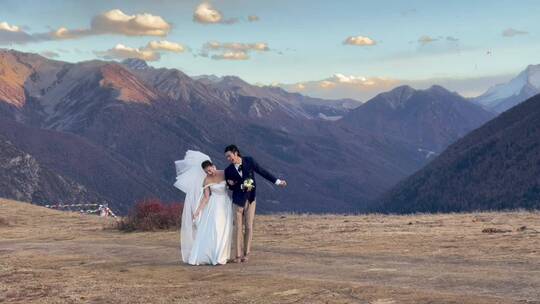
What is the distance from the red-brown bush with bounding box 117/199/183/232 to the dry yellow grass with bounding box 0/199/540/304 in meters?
2.98

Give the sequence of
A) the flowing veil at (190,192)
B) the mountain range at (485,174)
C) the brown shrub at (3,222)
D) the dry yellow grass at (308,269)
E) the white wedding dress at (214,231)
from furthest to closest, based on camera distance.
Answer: the mountain range at (485,174)
the brown shrub at (3,222)
the flowing veil at (190,192)
the white wedding dress at (214,231)
the dry yellow grass at (308,269)

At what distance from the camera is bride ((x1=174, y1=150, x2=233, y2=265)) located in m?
16.7

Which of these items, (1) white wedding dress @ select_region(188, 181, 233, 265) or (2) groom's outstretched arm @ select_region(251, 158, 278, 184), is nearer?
(1) white wedding dress @ select_region(188, 181, 233, 265)

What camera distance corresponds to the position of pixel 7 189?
178m

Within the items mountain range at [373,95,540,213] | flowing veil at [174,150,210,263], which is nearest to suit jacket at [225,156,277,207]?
flowing veil at [174,150,210,263]

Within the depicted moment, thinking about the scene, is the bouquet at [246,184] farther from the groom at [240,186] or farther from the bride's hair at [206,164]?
the bride's hair at [206,164]

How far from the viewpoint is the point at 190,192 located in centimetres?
1741

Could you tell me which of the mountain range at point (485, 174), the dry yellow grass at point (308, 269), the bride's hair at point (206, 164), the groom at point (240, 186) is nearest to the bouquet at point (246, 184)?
the groom at point (240, 186)

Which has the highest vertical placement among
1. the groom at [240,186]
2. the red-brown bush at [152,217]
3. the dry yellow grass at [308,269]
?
the groom at [240,186]

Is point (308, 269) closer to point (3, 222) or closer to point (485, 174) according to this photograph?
point (3, 222)

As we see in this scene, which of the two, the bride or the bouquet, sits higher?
the bouquet

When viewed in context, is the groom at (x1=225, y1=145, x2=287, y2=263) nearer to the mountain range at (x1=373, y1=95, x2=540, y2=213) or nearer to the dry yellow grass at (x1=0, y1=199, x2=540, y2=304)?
the dry yellow grass at (x1=0, y1=199, x2=540, y2=304)

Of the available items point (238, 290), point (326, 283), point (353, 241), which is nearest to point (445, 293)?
point (326, 283)

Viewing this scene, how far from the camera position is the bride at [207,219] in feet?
54.7
